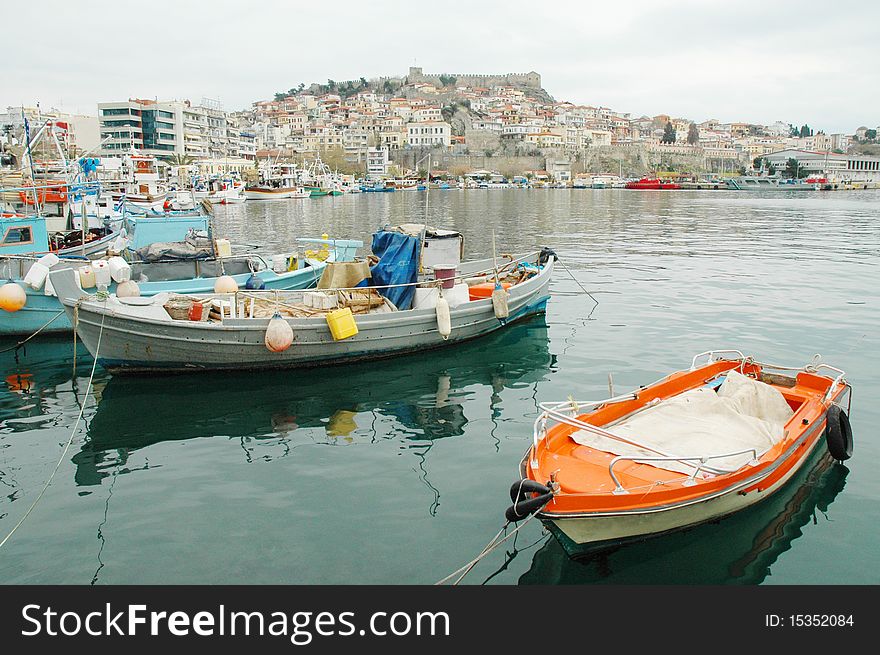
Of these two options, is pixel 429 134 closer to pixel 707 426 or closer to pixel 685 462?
pixel 707 426

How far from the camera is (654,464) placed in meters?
7.25

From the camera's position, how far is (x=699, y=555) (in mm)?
7008

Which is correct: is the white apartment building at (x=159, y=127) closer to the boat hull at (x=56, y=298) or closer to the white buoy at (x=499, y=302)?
the boat hull at (x=56, y=298)

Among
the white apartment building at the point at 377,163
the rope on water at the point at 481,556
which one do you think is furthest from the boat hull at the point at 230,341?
the white apartment building at the point at 377,163

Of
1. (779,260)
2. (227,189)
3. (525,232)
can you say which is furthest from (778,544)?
(227,189)

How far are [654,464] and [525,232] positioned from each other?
3608 cm

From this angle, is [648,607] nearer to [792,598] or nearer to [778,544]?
[792,598]

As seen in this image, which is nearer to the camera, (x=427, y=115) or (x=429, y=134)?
(x=429, y=134)

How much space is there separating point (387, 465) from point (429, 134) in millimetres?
155979

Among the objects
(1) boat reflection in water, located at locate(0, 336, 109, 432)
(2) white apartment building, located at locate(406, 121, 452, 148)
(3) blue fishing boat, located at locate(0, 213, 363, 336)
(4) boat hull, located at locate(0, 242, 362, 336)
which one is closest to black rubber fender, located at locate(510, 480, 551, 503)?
(1) boat reflection in water, located at locate(0, 336, 109, 432)

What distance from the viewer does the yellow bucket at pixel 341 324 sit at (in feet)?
42.7

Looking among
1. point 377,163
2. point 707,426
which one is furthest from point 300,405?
point 377,163

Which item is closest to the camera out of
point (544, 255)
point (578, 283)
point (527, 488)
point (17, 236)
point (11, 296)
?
point (527, 488)

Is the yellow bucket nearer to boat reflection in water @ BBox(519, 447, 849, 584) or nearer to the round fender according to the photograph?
boat reflection in water @ BBox(519, 447, 849, 584)
